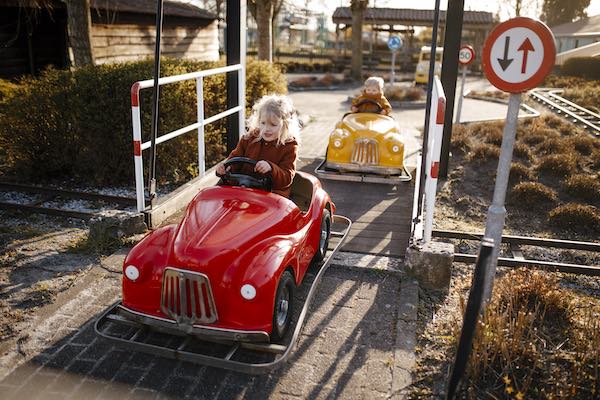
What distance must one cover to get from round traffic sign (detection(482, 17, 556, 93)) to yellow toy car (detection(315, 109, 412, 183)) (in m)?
4.11

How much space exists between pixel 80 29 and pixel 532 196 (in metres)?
7.43

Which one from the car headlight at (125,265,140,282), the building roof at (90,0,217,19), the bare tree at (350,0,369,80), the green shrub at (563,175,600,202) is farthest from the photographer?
the bare tree at (350,0,369,80)

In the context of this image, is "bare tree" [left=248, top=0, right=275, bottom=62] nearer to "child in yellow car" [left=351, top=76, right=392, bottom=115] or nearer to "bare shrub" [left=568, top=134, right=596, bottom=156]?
"child in yellow car" [left=351, top=76, right=392, bottom=115]

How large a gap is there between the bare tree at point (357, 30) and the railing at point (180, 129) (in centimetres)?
2062

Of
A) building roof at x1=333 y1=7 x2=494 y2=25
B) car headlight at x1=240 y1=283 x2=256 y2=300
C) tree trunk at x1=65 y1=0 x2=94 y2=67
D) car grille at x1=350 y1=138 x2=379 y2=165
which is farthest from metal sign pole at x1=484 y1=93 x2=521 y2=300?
building roof at x1=333 y1=7 x2=494 y2=25

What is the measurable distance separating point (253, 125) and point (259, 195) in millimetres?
846

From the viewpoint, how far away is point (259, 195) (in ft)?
13.1

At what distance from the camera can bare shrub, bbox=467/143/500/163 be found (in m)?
9.68

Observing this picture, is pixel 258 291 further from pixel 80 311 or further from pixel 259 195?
pixel 80 311

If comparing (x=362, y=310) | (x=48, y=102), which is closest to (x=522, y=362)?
(x=362, y=310)

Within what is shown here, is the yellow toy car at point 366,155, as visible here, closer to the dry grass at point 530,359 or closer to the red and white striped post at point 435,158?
the red and white striped post at point 435,158

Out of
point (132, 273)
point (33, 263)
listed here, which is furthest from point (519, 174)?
point (33, 263)

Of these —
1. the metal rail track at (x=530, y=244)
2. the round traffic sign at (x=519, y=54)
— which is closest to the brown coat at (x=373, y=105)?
the metal rail track at (x=530, y=244)

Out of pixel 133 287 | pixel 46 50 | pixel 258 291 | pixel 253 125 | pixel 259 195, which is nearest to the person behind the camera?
pixel 258 291
